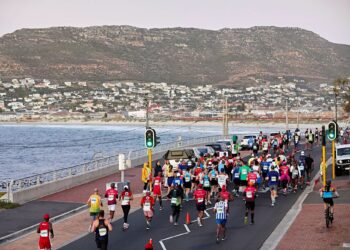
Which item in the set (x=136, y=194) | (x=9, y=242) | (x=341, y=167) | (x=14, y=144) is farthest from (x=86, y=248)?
(x=14, y=144)

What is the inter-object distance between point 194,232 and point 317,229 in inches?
145

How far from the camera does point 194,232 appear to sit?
21625mm

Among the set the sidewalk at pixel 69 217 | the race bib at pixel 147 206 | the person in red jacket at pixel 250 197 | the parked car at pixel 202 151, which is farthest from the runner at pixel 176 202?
the parked car at pixel 202 151

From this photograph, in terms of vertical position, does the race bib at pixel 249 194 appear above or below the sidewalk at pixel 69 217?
above

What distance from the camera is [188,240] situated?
20.3m

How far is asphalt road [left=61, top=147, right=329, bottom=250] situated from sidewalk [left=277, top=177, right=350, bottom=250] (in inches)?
28.4

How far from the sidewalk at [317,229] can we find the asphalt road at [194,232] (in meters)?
0.72

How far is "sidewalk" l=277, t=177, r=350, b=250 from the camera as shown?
18.9 meters

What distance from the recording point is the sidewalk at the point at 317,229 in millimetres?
18891

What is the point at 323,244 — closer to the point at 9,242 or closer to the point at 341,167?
the point at 9,242

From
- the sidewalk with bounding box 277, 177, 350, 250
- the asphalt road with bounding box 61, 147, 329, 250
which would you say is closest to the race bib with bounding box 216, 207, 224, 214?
the asphalt road with bounding box 61, 147, 329, 250

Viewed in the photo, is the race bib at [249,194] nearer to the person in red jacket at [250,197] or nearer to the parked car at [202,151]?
the person in red jacket at [250,197]

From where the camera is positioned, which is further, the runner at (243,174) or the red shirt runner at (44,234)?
the runner at (243,174)

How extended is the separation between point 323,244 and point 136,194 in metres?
14.2
